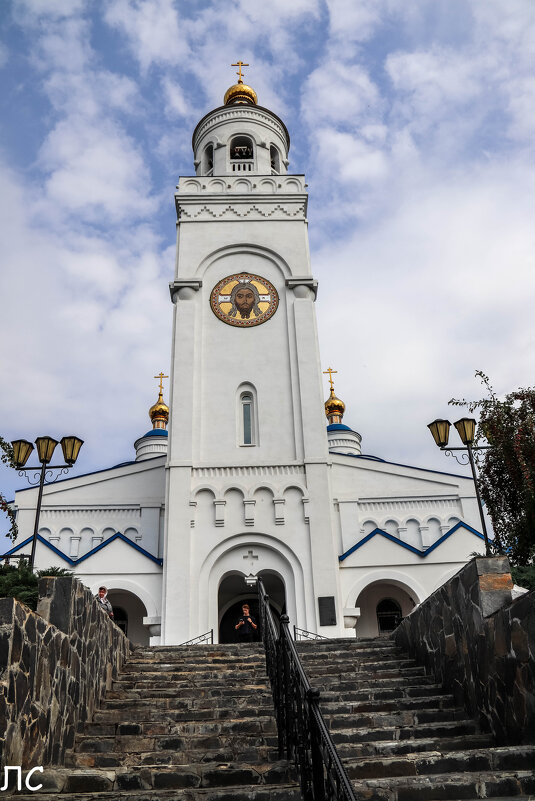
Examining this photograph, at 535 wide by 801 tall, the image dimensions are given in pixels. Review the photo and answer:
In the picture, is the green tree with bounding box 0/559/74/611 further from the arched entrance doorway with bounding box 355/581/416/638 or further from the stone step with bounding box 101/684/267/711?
the arched entrance doorway with bounding box 355/581/416/638

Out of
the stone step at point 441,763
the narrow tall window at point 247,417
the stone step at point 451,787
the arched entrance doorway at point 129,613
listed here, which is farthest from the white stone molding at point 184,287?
the stone step at point 451,787

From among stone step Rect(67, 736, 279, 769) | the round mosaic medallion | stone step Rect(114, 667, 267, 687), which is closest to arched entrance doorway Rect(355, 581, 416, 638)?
the round mosaic medallion

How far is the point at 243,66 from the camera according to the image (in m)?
27.4

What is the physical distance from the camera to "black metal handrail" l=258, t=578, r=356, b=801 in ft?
12.7

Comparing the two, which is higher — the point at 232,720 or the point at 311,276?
the point at 311,276

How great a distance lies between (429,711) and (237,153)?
2107 centimetres

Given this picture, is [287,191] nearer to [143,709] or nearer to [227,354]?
[227,354]

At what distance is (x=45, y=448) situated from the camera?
12.1 meters

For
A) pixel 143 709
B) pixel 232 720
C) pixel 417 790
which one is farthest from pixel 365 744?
pixel 143 709

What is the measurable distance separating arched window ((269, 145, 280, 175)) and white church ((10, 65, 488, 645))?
68 millimetres

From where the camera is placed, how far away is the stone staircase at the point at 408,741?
206 inches

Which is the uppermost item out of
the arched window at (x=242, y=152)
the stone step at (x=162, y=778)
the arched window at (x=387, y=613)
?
the arched window at (x=242, y=152)

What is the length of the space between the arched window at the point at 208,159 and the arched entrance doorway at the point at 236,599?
14.1 m

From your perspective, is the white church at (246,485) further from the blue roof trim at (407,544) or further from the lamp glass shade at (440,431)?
the lamp glass shade at (440,431)
